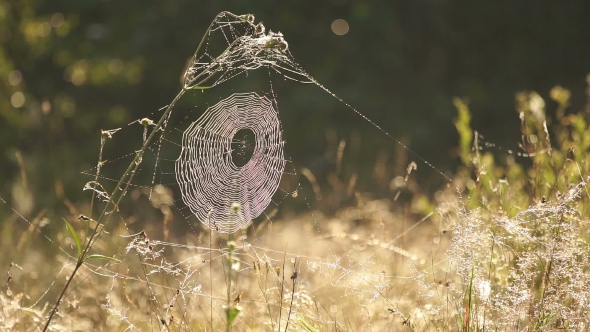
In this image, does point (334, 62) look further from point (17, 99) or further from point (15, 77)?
point (15, 77)

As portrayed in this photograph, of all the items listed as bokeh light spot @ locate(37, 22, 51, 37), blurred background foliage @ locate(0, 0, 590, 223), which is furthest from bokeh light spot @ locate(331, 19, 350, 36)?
bokeh light spot @ locate(37, 22, 51, 37)

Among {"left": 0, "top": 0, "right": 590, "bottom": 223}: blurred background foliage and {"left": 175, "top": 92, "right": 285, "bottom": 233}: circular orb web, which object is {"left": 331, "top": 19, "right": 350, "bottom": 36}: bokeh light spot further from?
{"left": 175, "top": 92, "right": 285, "bottom": 233}: circular orb web

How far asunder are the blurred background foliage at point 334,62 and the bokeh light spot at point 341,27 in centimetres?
3

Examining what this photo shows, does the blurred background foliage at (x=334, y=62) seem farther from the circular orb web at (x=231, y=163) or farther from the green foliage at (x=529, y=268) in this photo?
the green foliage at (x=529, y=268)

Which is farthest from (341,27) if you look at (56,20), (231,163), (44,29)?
(231,163)

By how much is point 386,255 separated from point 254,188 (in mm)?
701

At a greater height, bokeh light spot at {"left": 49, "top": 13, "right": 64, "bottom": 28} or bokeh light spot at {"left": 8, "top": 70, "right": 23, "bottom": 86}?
bokeh light spot at {"left": 49, "top": 13, "right": 64, "bottom": 28}

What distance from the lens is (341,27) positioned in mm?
9906

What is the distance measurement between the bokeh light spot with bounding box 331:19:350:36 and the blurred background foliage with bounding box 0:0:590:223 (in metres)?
0.03

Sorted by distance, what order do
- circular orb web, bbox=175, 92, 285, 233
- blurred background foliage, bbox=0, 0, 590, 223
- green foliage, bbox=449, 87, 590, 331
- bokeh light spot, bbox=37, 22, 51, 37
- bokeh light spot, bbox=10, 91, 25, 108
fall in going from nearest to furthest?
green foliage, bbox=449, 87, 590, 331, circular orb web, bbox=175, 92, 285, 233, bokeh light spot, bbox=10, 91, 25, 108, blurred background foliage, bbox=0, 0, 590, 223, bokeh light spot, bbox=37, 22, 51, 37

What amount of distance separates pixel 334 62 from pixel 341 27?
1.80ft

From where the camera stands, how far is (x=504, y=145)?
981cm

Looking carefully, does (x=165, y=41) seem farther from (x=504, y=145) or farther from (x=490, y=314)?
(x=490, y=314)

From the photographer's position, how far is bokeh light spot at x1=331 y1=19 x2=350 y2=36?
32.4ft
